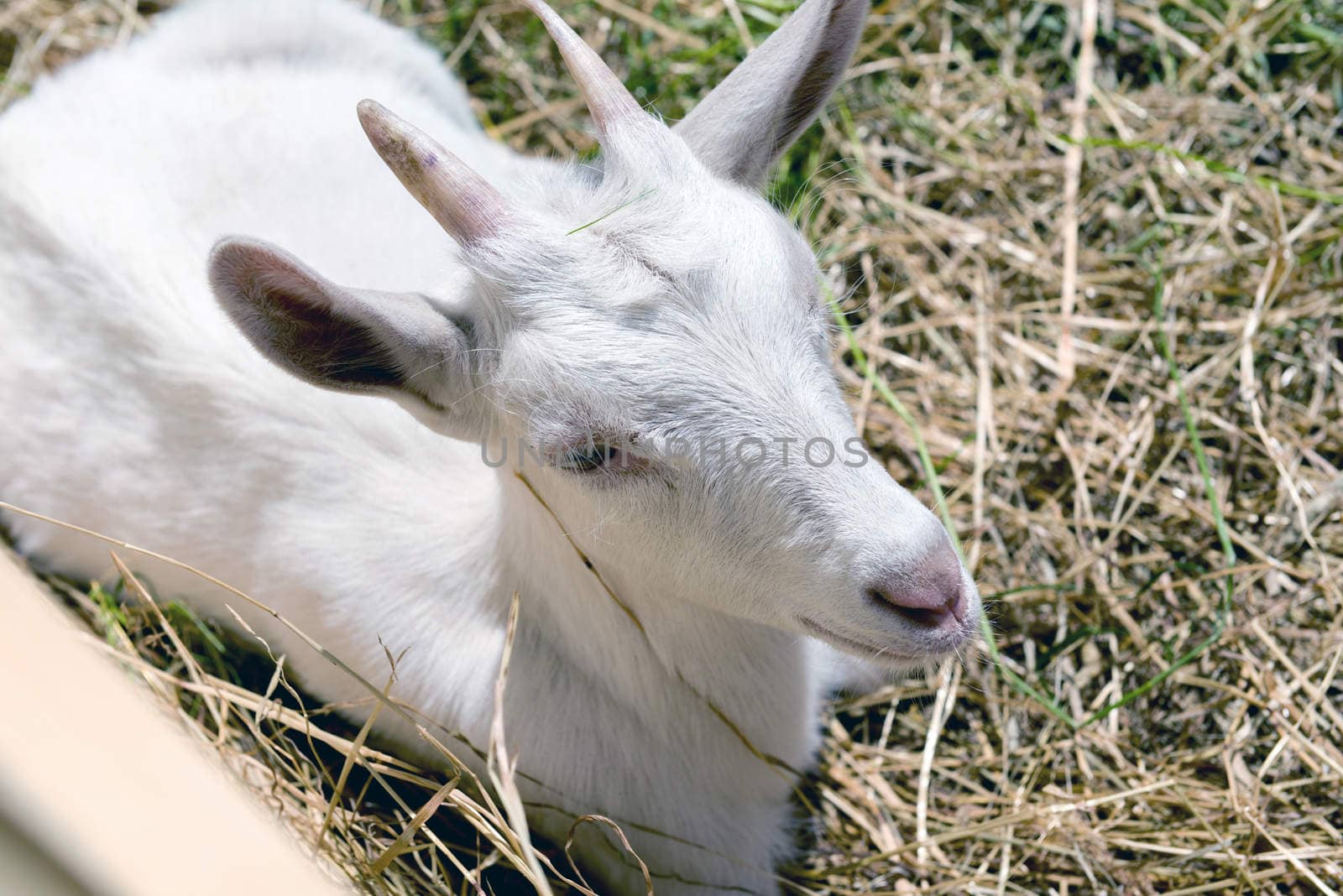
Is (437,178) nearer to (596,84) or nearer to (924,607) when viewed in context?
(596,84)

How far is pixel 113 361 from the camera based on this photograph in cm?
302

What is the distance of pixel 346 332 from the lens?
2.21m

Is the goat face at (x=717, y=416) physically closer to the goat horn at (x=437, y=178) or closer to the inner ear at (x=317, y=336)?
the goat horn at (x=437, y=178)

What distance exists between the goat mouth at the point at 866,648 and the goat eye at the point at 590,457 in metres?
0.47

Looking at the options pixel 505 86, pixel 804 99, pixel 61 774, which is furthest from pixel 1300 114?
pixel 61 774

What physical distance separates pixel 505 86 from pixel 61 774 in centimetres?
355

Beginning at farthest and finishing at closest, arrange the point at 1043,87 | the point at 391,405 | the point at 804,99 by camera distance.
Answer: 1. the point at 1043,87
2. the point at 391,405
3. the point at 804,99

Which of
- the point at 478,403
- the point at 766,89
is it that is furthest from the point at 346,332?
the point at 766,89

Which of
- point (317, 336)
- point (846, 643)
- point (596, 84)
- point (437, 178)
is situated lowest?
point (846, 643)

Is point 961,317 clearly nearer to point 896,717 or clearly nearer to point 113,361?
point 896,717

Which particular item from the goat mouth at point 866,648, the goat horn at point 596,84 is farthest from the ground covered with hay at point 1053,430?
the goat mouth at point 866,648

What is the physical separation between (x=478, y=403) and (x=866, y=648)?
898 mm

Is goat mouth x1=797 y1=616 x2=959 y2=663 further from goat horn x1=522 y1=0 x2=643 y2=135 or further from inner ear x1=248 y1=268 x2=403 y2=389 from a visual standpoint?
goat horn x1=522 y1=0 x2=643 y2=135

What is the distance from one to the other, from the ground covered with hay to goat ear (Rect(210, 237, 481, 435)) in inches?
33.0
